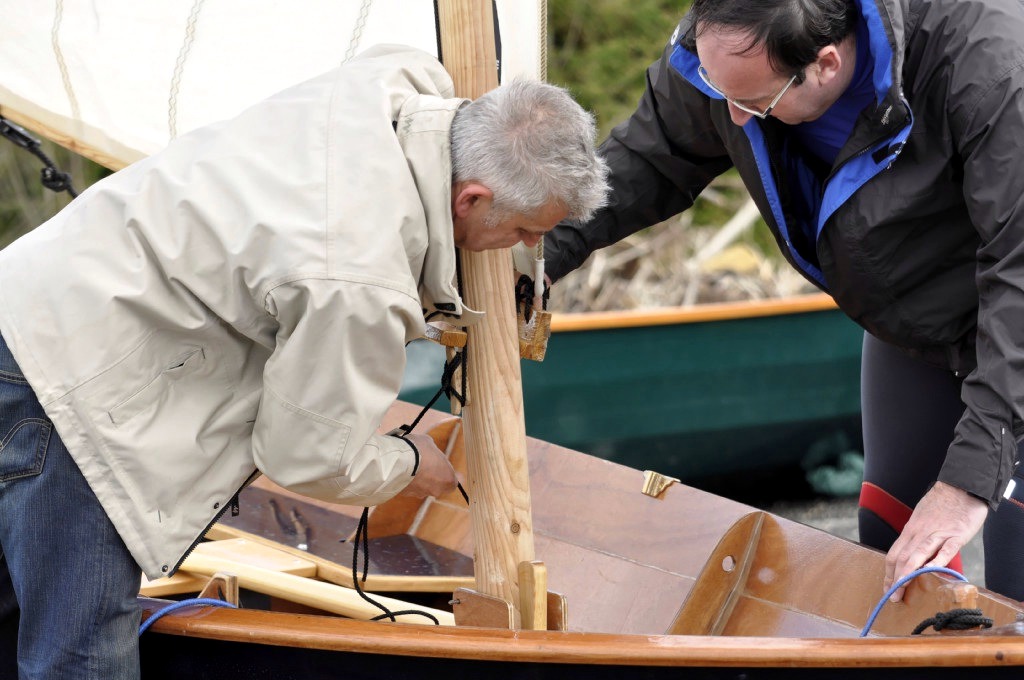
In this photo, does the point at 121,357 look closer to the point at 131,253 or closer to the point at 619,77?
the point at 131,253

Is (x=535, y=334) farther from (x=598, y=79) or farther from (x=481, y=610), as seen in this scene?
(x=598, y=79)

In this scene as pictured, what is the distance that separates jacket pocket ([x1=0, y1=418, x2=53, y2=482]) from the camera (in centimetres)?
157

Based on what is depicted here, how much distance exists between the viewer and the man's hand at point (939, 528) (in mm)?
1677

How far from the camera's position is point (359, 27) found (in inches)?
95.7

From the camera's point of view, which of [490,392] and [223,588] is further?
[223,588]

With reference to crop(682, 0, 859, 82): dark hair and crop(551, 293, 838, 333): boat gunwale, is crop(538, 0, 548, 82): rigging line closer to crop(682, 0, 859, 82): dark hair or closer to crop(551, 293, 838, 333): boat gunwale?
crop(682, 0, 859, 82): dark hair

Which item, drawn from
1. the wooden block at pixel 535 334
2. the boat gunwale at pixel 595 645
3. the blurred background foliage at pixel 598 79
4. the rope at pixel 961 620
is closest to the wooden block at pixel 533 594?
the boat gunwale at pixel 595 645

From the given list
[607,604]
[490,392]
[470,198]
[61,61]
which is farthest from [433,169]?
[61,61]

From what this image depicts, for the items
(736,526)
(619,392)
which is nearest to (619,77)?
(619,392)

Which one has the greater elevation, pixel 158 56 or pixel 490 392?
pixel 158 56

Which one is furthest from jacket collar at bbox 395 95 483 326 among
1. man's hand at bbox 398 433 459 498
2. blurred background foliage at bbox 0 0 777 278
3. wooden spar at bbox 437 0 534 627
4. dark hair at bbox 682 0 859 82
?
blurred background foliage at bbox 0 0 777 278

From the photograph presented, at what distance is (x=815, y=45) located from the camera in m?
1.76

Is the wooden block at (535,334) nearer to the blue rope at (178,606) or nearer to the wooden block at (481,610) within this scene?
the wooden block at (481,610)

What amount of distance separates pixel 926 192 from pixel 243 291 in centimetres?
111
